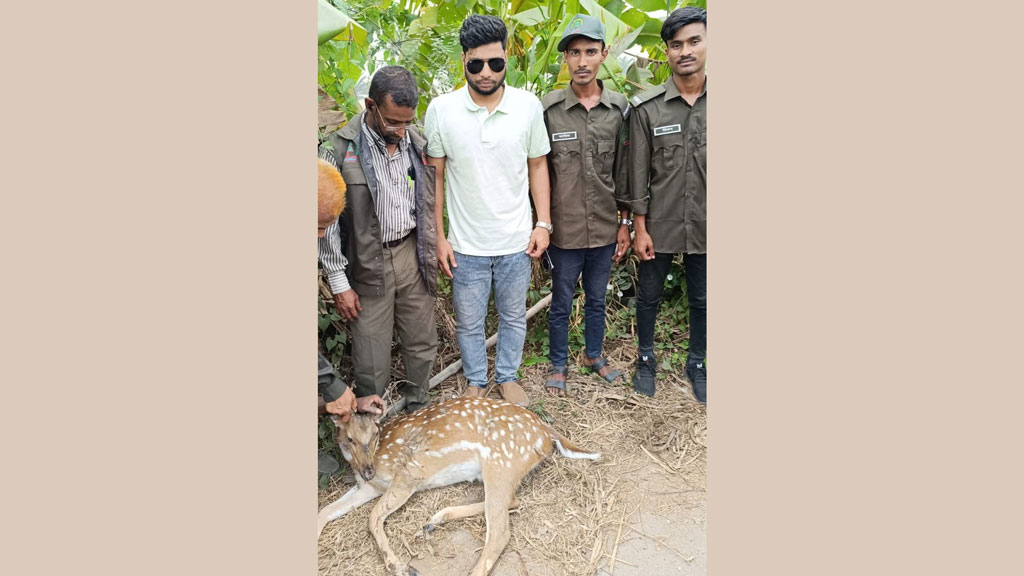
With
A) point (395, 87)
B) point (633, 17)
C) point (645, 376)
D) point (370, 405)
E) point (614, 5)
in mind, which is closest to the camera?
point (395, 87)

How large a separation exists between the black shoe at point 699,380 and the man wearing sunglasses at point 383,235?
7.10ft

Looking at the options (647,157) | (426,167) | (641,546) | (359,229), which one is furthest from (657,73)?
(641,546)

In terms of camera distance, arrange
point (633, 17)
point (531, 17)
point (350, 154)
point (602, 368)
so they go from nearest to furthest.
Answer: point (350, 154)
point (602, 368)
point (531, 17)
point (633, 17)

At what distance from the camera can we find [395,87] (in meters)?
3.14

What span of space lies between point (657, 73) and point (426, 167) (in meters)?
3.24

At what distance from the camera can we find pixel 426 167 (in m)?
3.58

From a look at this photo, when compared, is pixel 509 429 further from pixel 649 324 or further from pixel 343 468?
pixel 649 324

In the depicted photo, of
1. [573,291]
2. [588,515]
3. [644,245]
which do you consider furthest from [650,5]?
[588,515]

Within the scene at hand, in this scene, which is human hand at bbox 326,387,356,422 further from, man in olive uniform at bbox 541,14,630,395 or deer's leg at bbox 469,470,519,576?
man in olive uniform at bbox 541,14,630,395

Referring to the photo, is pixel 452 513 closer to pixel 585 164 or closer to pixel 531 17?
pixel 585 164

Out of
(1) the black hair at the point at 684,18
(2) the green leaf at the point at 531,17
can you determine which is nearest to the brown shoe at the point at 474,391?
(1) the black hair at the point at 684,18

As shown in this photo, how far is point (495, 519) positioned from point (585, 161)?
2.37 m

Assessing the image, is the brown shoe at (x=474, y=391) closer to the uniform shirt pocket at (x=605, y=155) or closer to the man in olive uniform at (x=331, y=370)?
the man in olive uniform at (x=331, y=370)

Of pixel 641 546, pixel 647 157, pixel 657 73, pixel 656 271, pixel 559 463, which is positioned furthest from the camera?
pixel 657 73
